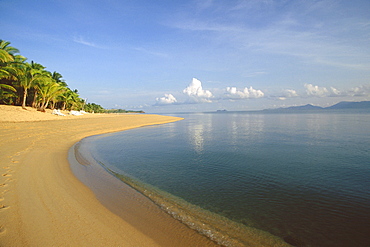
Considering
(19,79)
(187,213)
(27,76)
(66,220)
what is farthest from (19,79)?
(187,213)

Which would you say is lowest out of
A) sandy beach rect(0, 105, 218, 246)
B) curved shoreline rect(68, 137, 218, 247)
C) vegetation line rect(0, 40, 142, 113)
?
curved shoreline rect(68, 137, 218, 247)

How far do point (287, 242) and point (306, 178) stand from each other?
18.9 feet

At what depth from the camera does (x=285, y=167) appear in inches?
428

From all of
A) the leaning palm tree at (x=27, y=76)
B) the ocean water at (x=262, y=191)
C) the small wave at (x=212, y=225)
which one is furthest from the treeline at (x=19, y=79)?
the small wave at (x=212, y=225)

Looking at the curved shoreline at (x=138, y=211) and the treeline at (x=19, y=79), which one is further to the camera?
the treeline at (x=19, y=79)

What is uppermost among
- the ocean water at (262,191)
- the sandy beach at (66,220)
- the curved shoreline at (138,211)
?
the sandy beach at (66,220)

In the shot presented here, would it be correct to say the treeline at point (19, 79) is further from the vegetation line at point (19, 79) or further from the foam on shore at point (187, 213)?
the foam on shore at point (187, 213)

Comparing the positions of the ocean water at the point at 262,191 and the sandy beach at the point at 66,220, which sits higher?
the sandy beach at the point at 66,220

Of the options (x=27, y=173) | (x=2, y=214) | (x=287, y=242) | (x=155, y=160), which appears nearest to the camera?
(x=287, y=242)

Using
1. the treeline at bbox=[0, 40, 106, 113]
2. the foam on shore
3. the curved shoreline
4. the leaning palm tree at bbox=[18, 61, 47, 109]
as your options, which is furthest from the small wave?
the leaning palm tree at bbox=[18, 61, 47, 109]

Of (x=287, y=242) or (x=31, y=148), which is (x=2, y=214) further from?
(x=31, y=148)

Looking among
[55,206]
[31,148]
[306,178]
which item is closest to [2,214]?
[55,206]

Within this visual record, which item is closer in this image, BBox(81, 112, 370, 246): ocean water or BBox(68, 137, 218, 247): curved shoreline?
BBox(68, 137, 218, 247): curved shoreline

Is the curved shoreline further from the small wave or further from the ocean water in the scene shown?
the ocean water
